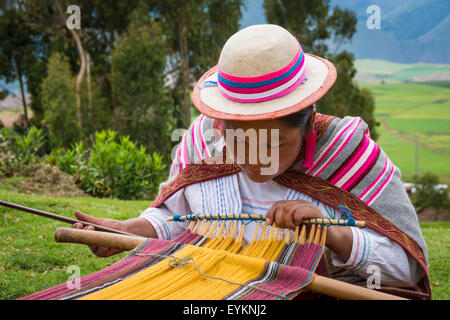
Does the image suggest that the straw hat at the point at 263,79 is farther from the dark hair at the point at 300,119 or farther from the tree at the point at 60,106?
the tree at the point at 60,106

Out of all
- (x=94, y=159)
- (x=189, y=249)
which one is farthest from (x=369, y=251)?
(x=94, y=159)

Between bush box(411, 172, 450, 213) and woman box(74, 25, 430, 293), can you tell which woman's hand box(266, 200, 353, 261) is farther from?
bush box(411, 172, 450, 213)

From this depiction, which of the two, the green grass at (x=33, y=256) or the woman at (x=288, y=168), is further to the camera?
the green grass at (x=33, y=256)

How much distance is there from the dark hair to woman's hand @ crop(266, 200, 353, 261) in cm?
32

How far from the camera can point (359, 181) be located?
2197 mm

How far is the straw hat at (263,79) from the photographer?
1865 mm

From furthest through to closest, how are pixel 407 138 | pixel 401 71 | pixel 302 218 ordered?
1. pixel 401 71
2. pixel 407 138
3. pixel 302 218

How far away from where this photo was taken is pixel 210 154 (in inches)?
99.3

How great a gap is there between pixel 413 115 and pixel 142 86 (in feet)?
141

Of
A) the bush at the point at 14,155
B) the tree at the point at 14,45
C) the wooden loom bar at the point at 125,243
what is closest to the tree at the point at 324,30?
the bush at the point at 14,155

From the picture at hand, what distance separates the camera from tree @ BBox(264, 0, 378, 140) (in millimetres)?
17328

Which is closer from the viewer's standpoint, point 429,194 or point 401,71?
point 429,194

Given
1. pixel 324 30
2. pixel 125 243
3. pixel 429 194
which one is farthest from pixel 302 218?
Result: pixel 429 194

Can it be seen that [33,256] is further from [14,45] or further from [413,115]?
[413,115]
